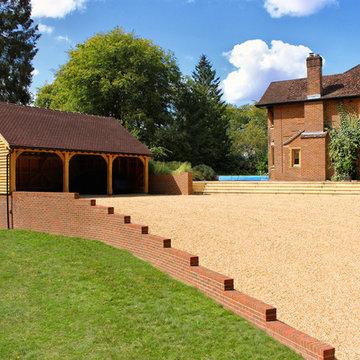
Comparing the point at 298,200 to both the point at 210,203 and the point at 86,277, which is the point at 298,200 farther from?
the point at 86,277

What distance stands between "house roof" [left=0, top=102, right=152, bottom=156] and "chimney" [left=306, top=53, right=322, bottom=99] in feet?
39.2

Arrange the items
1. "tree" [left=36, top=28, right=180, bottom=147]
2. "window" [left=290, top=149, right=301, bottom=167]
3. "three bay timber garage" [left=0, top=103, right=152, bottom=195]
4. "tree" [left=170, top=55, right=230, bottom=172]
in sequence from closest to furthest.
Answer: "three bay timber garage" [left=0, top=103, right=152, bottom=195]
"window" [left=290, top=149, right=301, bottom=167]
"tree" [left=36, top=28, right=180, bottom=147]
"tree" [left=170, top=55, right=230, bottom=172]

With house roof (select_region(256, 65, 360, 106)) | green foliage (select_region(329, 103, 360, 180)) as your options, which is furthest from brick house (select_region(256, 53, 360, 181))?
green foliage (select_region(329, 103, 360, 180))

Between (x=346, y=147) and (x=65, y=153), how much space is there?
16716mm

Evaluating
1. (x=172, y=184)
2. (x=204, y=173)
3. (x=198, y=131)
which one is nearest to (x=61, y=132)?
(x=172, y=184)

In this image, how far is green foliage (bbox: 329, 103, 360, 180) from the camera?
2397 centimetres

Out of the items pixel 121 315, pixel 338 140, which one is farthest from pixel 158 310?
pixel 338 140

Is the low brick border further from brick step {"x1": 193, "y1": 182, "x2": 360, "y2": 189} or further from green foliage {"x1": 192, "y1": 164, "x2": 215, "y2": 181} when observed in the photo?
green foliage {"x1": 192, "y1": 164, "x2": 215, "y2": 181}

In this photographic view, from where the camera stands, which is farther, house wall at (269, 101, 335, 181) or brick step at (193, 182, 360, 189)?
house wall at (269, 101, 335, 181)

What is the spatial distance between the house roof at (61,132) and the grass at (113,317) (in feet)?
37.3

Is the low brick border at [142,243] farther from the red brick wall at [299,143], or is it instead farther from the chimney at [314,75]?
the chimney at [314,75]

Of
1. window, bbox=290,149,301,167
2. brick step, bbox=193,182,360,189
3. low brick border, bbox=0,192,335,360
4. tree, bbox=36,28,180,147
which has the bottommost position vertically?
low brick border, bbox=0,192,335,360

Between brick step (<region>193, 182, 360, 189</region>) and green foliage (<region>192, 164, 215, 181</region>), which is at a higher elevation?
green foliage (<region>192, 164, 215, 181</region>)

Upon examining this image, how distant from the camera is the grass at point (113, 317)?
4742mm
